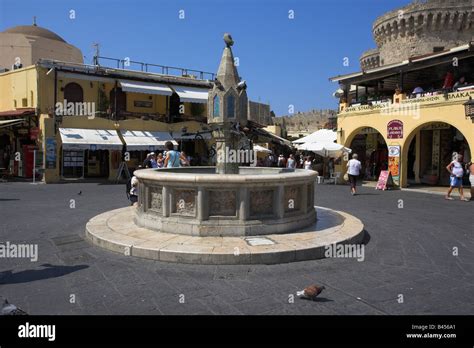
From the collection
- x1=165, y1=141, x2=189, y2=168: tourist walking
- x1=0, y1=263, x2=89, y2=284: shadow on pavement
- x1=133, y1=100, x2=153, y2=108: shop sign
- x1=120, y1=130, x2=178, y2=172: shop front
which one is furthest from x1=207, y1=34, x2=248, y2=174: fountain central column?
x1=133, y1=100, x2=153, y2=108: shop sign

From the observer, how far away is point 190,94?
27016 millimetres

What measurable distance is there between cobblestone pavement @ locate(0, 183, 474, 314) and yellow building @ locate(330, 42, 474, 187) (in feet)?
33.8

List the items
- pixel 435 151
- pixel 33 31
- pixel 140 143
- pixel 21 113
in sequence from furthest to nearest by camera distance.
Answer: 1. pixel 33 31
2. pixel 140 143
3. pixel 21 113
4. pixel 435 151

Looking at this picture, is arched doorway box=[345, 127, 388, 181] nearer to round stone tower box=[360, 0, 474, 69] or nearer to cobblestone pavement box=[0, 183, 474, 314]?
round stone tower box=[360, 0, 474, 69]

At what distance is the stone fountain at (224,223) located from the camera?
5.93 metres

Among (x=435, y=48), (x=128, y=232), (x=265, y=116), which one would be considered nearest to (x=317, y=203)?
(x=128, y=232)

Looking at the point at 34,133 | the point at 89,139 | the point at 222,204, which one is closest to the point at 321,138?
the point at 89,139

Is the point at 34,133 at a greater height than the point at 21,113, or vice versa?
the point at 21,113

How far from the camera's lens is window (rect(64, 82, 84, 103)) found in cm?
2289

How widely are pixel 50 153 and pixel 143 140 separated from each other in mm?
5489

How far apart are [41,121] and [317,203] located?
54.1 ft

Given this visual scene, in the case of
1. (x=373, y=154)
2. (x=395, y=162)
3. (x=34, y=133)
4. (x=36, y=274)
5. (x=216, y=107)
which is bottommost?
(x=36, y=274)

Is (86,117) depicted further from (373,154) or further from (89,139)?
(373,154)

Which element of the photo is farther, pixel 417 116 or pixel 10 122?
pixel 10 122
